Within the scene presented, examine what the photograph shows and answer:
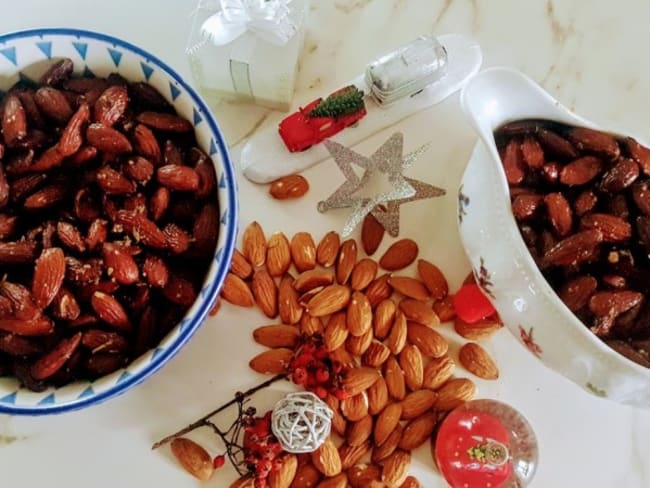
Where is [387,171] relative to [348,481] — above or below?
above

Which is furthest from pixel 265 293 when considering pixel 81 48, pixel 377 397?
pixel 81 48

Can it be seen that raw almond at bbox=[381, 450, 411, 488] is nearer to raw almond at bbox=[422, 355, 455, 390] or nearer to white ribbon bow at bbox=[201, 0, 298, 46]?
raw almond at bbox=[422, 355, 455, 390]

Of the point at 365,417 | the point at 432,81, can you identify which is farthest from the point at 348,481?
the point at 432,81

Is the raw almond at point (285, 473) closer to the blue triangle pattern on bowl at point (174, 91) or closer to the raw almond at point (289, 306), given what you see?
the raw almond at point (289, 306)

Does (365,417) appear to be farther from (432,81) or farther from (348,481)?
(432,81)

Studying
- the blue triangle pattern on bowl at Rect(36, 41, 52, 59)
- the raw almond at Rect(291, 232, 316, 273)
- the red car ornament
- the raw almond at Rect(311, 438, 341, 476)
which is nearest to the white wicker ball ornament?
the raw almond at Rect(311, 438, 341, 476)

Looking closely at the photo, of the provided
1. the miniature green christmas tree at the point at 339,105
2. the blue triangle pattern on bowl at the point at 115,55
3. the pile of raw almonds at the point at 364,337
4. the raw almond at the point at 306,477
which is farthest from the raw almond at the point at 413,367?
the blue triangle pattern on bowl at the point at 115,55
